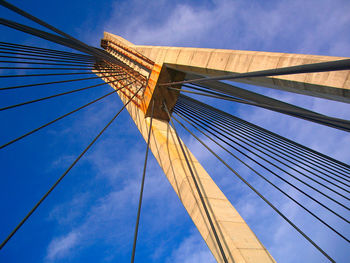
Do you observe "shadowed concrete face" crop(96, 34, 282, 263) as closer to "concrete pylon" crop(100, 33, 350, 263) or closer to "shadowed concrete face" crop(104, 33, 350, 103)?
"concrete pylon" crop(100, 33, 350, 263)

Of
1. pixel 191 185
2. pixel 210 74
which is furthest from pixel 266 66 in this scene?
pixel 191 185

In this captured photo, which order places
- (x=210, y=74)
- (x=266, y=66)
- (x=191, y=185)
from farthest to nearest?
(x=210, y=74)
(x=191, y=185)
(x=266, y=66)

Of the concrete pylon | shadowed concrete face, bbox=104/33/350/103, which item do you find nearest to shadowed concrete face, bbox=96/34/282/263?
the concrete pylon

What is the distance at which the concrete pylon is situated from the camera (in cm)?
593

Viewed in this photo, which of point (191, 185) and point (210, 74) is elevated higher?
point (210, 74)

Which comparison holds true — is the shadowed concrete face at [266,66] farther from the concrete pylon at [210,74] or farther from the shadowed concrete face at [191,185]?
the shadowed concrete face at [191,185]

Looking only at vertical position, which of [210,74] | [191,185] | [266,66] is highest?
[266,66]

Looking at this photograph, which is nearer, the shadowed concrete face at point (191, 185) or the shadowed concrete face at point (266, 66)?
the shadowed concrete face at point (266, 66)

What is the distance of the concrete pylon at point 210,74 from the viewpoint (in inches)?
233

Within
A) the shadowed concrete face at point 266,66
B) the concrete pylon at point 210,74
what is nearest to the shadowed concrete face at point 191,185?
the concrete pylon at point 210,74

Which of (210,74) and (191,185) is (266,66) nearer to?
(210,74)

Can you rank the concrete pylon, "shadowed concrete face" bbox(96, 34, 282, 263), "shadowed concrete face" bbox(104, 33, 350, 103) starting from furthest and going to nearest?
"shadowed concrete face" bbox(96, 34, 282, 263) → the concrete pylon → "shadowed concrete face" bbox(104, 33, 350, 103)

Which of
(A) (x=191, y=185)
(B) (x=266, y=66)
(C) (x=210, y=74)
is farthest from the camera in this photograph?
(C) (x=210, y=74)

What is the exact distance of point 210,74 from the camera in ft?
27.3
